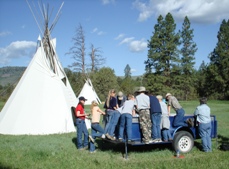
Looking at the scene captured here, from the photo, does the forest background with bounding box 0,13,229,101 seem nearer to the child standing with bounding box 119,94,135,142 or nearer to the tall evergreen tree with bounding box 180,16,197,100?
the tall evergreen tree with bounding box 180,16,197,100

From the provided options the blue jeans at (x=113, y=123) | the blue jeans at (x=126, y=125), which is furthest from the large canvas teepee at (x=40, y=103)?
the blue jeans at (x=126, y=125)

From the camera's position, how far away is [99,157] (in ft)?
26.7

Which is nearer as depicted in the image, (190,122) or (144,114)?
(144,114)

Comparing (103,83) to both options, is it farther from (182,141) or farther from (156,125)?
(156,125)

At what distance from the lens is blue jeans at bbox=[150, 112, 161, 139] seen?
26.8 ft

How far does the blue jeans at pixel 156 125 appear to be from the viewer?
8169mm

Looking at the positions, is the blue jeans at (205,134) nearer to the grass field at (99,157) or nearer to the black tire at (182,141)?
the grass field at (99,157)

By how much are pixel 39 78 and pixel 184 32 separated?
4649 centimetres

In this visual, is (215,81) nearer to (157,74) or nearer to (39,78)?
(157,74)

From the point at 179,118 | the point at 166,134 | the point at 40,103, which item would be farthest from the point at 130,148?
the point at 40,103

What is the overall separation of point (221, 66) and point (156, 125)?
1979 inches

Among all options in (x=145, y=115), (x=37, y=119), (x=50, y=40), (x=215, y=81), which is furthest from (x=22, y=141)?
(x=215, y=81)

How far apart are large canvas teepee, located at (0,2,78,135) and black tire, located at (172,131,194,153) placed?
6352mm

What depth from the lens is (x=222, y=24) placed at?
179 ft
